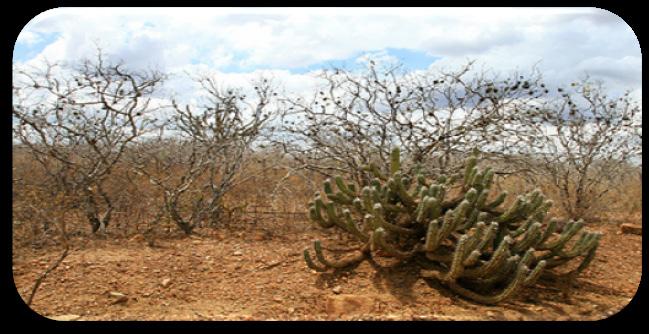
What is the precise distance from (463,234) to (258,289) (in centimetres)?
186

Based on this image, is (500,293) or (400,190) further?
(400,190)

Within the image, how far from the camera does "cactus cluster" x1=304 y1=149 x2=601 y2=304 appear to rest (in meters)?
4.04

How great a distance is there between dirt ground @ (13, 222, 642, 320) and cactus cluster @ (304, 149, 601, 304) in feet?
0.59

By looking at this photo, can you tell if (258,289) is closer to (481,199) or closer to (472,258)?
(472,258)

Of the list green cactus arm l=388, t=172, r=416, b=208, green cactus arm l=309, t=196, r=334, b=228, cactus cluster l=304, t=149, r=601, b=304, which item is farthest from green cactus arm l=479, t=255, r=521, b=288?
green cactus arm l=309, t=196, r=334, b=228

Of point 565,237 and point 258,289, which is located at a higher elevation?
point 565,237

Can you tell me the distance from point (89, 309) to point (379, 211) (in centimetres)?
246

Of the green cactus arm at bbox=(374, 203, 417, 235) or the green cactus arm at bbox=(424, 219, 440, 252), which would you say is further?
the green cactus arm at bbox=(374, 203, 417, 235)

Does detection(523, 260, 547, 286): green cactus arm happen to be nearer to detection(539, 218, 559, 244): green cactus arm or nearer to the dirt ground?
the dirt ground

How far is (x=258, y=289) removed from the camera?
4.46 meters

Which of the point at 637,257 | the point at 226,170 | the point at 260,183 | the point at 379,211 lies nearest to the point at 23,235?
the point at 226,170

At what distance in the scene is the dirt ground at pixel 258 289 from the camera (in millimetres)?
3994

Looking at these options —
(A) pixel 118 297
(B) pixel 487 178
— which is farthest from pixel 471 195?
(A) pixel 118 297

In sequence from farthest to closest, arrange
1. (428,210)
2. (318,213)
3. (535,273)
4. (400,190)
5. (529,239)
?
(318,213) < (400,190) < (428,210) < (529,239) < (535,273)
